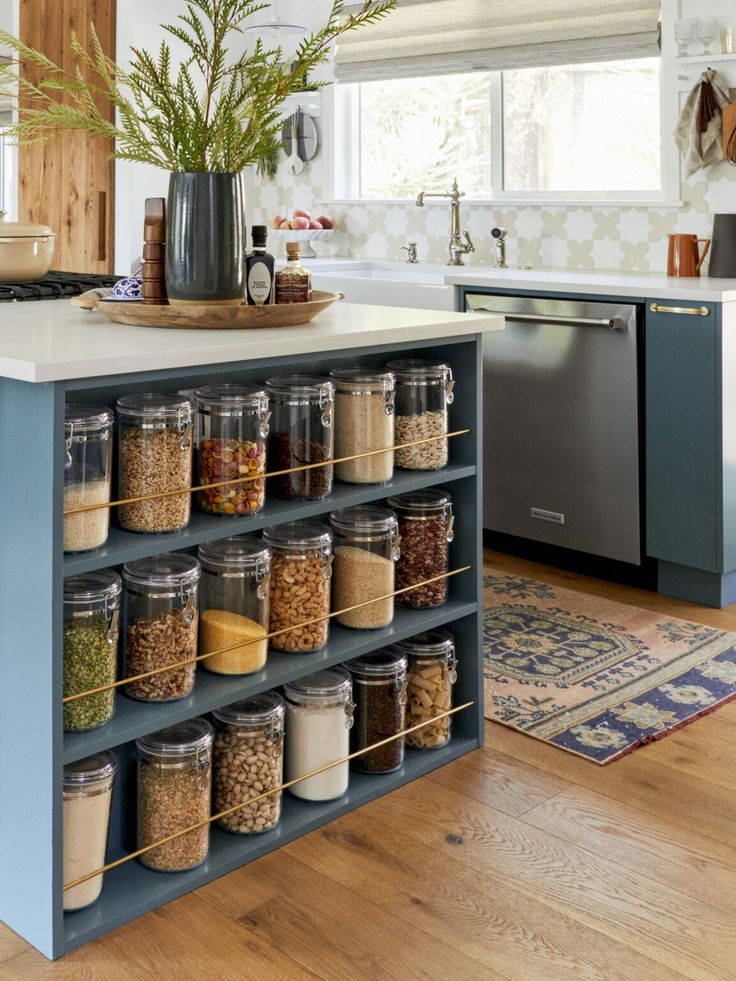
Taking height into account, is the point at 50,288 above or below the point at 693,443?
above

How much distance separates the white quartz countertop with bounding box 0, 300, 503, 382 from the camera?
5.66ft

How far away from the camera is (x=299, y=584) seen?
220cm

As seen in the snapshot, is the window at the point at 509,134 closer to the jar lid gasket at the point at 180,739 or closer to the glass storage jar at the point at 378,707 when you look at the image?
the glass storage jar at the point at 378,707

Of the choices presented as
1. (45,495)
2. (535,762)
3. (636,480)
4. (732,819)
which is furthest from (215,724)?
(636,480)

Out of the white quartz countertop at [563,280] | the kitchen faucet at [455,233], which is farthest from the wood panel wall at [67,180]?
the kitchen faucet at [455,233]

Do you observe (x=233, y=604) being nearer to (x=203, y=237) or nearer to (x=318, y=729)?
(x=318, y=729)

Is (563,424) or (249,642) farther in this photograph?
(563,424)

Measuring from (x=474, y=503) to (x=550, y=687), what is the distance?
699mm

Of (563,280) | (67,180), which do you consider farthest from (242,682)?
(67,180)

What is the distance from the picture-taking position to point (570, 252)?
4.46m

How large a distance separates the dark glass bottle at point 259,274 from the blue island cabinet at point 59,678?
0.15 m

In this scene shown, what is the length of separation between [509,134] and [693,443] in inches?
75.2

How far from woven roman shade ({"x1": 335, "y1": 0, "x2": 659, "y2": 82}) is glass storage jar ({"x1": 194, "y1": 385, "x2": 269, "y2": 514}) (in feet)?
9.16

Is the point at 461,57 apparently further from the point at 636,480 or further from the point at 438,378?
the point at 438,378
